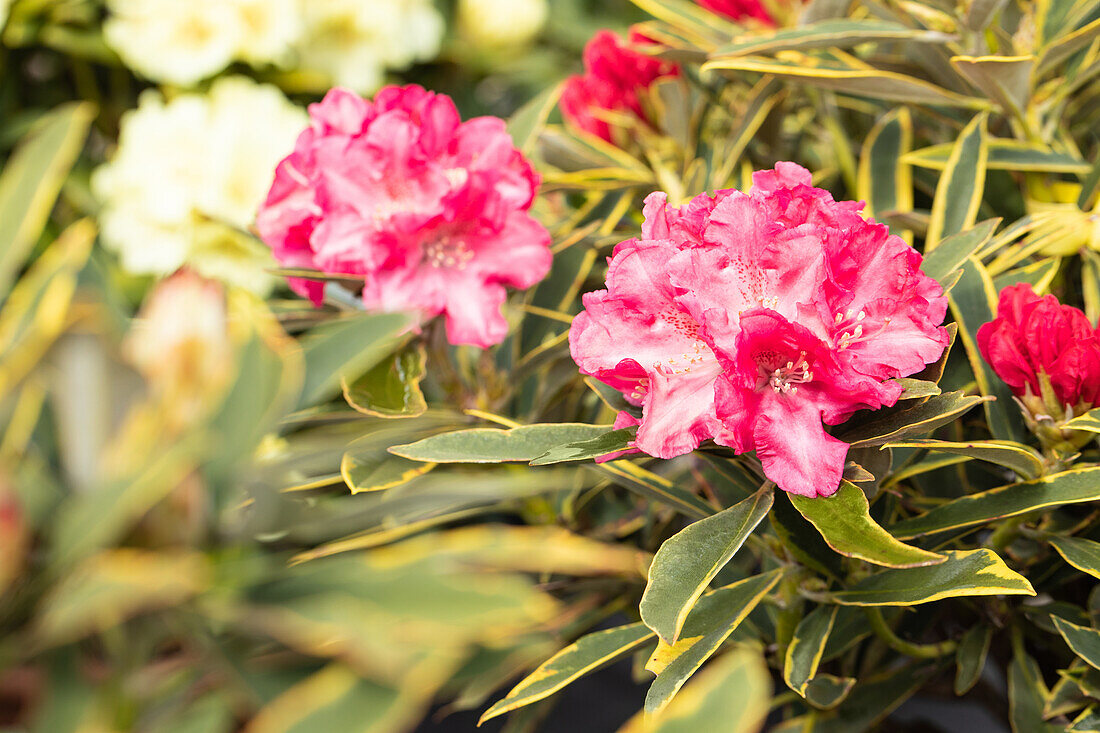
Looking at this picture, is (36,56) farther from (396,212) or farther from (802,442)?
(802,442)

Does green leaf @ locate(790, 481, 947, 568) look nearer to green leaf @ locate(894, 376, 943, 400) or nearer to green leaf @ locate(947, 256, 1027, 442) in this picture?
green leaf @ locate(894, 376, 943, 400)

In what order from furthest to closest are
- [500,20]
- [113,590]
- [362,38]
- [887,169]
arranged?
1. [500,20]
2. [362,38]
3. [887,169]
4. [113,590]

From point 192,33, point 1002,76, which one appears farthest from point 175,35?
point 1002,76

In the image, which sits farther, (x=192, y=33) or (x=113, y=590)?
(x=192, y=33)

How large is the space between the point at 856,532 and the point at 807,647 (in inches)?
4.9

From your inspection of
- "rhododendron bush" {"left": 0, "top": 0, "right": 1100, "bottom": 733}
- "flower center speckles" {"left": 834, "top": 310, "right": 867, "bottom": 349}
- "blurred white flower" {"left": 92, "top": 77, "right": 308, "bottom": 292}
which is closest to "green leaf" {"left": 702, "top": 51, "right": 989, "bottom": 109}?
"rhododendron bush" {"left": 0, "top": 0, "right": 1100, "bottom": 733}

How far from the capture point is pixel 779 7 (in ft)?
2.47

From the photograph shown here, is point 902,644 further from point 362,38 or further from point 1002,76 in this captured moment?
point 362,38

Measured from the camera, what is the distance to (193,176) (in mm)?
1229

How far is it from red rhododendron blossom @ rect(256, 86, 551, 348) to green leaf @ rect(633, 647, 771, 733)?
335 mm

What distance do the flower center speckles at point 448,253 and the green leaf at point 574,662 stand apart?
0.81 feet

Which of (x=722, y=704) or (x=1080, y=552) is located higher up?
(x=722, y=704)

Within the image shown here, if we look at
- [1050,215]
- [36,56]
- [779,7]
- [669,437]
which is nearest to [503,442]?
[669,437]

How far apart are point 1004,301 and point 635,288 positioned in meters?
0.20
